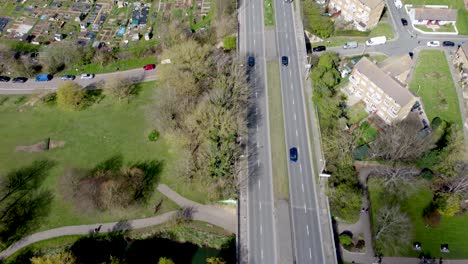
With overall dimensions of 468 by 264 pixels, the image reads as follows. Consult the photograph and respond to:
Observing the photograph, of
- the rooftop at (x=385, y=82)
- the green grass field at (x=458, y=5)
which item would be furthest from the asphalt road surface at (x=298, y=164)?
the green grass field at (x=458, y=5)

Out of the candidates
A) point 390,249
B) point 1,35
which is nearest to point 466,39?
point 390,249

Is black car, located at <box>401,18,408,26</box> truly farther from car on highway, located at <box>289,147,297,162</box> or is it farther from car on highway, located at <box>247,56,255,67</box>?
car on highway, located at <box>289,147,297,162</box>

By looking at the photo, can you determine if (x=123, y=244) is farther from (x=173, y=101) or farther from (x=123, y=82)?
(x=123, y=82)

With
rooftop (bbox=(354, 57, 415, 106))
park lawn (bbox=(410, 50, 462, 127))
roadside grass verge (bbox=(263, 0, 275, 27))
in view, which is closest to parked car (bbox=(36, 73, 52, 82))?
roadside grass verge (bbox=(263, 0, 275, 27))

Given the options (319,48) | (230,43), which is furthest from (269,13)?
(319,48)

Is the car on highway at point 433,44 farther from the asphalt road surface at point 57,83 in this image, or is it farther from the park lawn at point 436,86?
the asphalt road surface at point 57,83

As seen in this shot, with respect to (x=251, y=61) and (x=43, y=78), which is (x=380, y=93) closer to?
(x=251, y=61)
